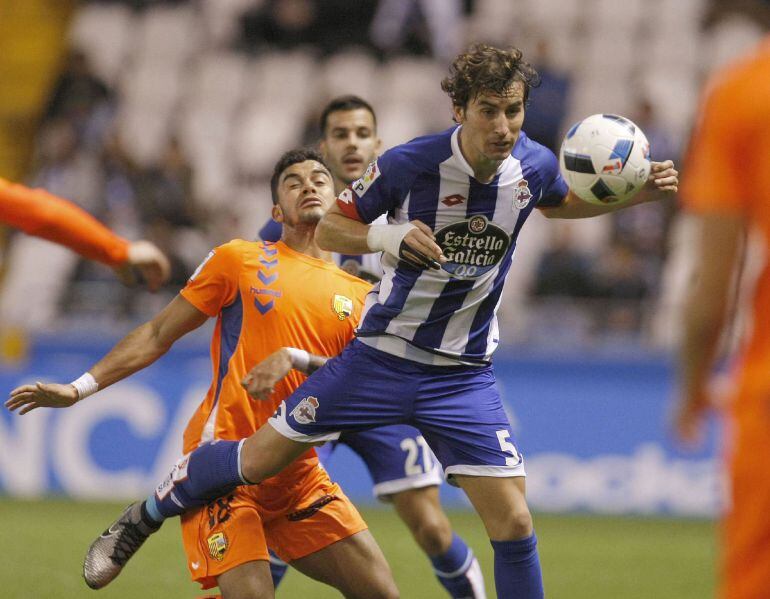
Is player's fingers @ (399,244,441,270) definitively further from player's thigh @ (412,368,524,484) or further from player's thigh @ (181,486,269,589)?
player's thigh @ (181,486,269,589)

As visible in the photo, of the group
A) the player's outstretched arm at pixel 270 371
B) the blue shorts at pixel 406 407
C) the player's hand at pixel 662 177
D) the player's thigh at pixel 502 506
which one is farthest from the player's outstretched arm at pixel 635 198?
the player's outstretched arm at pixel 270 371

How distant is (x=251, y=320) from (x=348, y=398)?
64cm

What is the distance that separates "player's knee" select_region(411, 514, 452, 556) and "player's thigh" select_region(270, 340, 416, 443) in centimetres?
160

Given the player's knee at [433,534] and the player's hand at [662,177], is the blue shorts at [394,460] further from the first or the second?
the player's hand at [662,177]

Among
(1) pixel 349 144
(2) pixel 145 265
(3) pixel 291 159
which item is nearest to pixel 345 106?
(1) pixel 349 144

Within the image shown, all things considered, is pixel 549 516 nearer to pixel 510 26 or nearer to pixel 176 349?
pixel 176 349

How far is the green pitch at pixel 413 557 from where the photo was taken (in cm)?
805

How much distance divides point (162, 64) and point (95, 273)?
5.15 m

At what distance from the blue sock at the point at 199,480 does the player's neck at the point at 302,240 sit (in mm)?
990

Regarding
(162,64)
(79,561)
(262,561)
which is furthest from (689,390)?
(162,64)

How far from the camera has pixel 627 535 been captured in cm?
1048

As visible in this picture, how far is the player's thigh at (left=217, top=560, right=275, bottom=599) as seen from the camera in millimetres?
5180

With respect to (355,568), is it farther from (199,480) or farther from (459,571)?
(459,571)

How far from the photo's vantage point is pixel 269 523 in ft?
18.3
